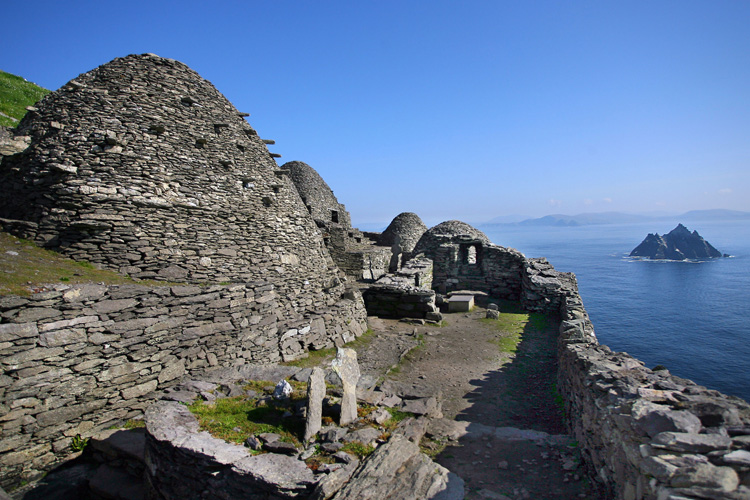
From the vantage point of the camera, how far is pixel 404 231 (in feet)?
119

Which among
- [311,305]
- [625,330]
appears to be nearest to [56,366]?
[311,305]

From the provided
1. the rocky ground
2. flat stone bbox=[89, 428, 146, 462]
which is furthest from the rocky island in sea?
flat stone bbox=[89, 428, 146, 462]

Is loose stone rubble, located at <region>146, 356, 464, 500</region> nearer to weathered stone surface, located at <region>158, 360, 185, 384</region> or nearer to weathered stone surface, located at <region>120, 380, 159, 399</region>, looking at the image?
weathered stone surface, located at <region>120, 380, 159, 399</region>

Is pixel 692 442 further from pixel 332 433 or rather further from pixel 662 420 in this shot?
pixel 332 433

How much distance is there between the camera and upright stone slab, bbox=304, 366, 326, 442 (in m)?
5.72

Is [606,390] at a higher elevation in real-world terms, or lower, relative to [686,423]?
lower

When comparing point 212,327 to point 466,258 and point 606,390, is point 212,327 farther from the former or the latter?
point 466,258

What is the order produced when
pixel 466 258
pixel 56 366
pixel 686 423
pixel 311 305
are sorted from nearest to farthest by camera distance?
pixel 686 423
pixel 56 366
pixel 311 305
pixel 466 258

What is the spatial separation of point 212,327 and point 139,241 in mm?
2888

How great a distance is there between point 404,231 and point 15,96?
27794 millimetres

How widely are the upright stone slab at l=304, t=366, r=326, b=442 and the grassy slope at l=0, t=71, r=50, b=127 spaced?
18.1 meters

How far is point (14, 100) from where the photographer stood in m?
19.3

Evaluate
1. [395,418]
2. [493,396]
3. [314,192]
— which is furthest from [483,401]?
[314,192]

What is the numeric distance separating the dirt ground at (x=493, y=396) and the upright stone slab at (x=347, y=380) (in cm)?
157
